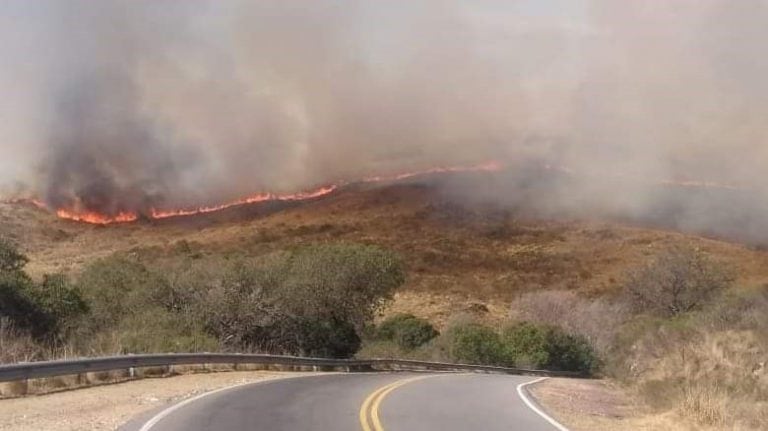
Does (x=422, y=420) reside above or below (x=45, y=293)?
below

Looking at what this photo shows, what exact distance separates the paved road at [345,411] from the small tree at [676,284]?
4999 cm

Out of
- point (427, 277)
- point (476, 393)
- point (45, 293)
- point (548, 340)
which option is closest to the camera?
point (476, 393)

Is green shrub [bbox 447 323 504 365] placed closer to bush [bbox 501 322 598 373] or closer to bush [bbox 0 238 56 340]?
bush [bbox 501 322 598 373]

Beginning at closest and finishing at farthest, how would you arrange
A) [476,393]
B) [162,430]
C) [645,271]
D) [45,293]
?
1. [162,430]
2. [476,393]
3. [45,293]
4. [645,271]

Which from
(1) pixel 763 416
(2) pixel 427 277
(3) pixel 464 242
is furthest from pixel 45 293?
(3) pixel 464 242

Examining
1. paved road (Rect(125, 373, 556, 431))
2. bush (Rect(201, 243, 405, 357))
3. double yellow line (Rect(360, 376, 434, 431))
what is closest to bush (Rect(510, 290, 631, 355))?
bush (Rect(201, 243, 405, 357))

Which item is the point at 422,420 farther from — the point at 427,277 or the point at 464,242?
the point at 464,242

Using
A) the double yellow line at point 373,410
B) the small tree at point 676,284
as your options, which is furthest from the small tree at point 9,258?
the small tree at point 676,284

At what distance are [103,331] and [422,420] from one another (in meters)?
20.7

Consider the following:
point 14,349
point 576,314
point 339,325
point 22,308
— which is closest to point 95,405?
point 14,349

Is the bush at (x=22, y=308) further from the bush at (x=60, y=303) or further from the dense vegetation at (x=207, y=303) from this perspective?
the bush at (x=60, y=303)

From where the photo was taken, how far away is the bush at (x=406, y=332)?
2484 inches

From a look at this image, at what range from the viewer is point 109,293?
36.6 m

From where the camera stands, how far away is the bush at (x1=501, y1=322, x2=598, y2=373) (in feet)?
185
